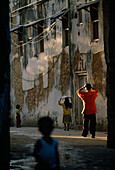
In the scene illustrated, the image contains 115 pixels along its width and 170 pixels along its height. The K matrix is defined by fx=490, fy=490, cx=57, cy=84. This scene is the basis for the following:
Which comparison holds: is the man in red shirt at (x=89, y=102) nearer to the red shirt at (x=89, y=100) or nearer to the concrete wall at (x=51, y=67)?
the red shirt at (x=89, y=100)

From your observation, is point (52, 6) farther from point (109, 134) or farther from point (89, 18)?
point (109, 134)

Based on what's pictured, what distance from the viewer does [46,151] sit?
5.34m

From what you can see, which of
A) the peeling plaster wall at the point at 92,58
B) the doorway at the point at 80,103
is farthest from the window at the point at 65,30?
the doorway at the point at 80,103

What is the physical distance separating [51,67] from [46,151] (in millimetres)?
20020

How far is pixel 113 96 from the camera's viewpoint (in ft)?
39.0

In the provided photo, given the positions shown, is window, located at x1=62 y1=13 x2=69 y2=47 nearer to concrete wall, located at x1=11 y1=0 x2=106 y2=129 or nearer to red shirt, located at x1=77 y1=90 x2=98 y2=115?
concrete wall, located at x1=11 y1=0 x2=106 y2=129

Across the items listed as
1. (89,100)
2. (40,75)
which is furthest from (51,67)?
(89,100)

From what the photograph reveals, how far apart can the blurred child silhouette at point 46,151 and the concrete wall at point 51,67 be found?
14918 millimetres

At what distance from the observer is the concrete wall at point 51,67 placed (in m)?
21.1

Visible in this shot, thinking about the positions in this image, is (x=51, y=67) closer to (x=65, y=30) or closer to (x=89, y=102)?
(x=65, y=30)

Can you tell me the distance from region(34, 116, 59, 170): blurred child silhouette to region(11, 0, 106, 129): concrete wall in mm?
14918
